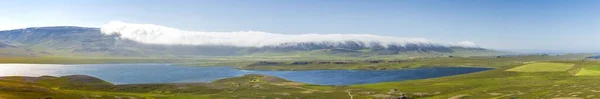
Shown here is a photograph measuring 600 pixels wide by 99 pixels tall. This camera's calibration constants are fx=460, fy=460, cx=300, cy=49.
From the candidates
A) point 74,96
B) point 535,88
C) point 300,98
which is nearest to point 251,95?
point 300,98

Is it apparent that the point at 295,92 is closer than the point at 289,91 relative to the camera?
Yes

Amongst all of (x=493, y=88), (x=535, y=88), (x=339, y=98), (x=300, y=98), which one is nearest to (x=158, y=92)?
(x=300, y=98)

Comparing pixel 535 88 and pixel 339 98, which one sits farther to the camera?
pixel 535 88

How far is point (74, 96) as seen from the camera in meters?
140

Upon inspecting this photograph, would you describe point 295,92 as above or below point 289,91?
below

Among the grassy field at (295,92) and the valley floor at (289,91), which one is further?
the grassy field at (295,92)

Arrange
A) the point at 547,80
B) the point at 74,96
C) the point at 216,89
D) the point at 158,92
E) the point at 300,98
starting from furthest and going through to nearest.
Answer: the point at 547,80 < the point at 216,89 < the point at 158,92 < the point at 300,98 < the point at 74,96

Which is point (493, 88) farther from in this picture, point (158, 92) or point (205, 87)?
point (158, 92)

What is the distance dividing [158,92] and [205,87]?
2249 cm

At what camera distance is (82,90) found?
168000mm

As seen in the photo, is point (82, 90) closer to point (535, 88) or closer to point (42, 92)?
point (42, 92)

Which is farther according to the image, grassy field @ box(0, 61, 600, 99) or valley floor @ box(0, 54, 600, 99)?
grassy field @ box(0, 61, 600, 99)

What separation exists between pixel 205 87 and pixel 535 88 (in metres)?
125

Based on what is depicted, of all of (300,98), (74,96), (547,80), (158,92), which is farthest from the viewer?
(547,80)
